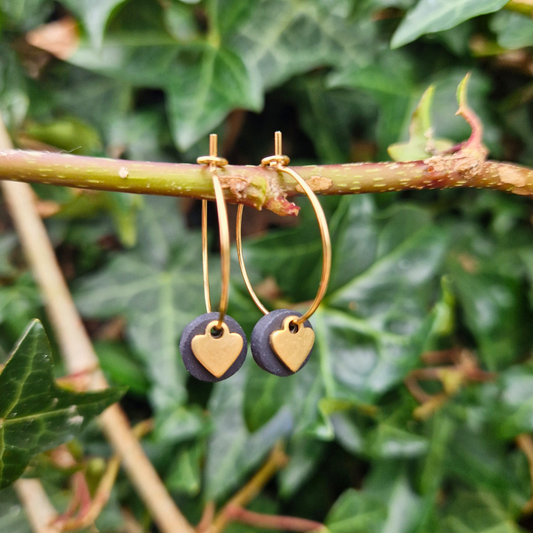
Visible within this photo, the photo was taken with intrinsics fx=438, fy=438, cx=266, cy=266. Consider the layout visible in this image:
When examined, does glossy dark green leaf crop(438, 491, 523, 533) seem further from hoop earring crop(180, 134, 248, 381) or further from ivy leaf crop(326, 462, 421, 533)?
hoop earring crop(180, 134, 248, 381)

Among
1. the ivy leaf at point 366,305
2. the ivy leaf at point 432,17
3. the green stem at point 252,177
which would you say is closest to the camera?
the green stem at point 252,177

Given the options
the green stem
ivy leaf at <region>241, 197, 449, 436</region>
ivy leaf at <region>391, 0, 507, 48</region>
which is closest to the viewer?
the green stem

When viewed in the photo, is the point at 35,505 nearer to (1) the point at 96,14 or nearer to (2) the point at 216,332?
(2) the point at 216,332

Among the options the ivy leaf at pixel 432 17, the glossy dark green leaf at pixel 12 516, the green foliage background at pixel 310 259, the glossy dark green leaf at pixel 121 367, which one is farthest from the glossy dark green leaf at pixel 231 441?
the ivy leaf at pixel 432 17

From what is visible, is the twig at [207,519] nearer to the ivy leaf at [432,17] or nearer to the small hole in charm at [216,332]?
the small hole in charm at [216,332]

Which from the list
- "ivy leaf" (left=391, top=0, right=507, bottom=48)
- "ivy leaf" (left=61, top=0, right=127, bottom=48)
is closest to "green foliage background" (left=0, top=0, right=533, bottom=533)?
"ivy leaf" (left=61, top=0, right=127, bottom=48)

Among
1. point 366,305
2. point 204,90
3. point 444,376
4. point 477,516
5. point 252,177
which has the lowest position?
point 477,516

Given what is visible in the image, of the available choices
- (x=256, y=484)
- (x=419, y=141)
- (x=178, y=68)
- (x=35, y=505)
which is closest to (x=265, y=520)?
(x=256, y=484)
